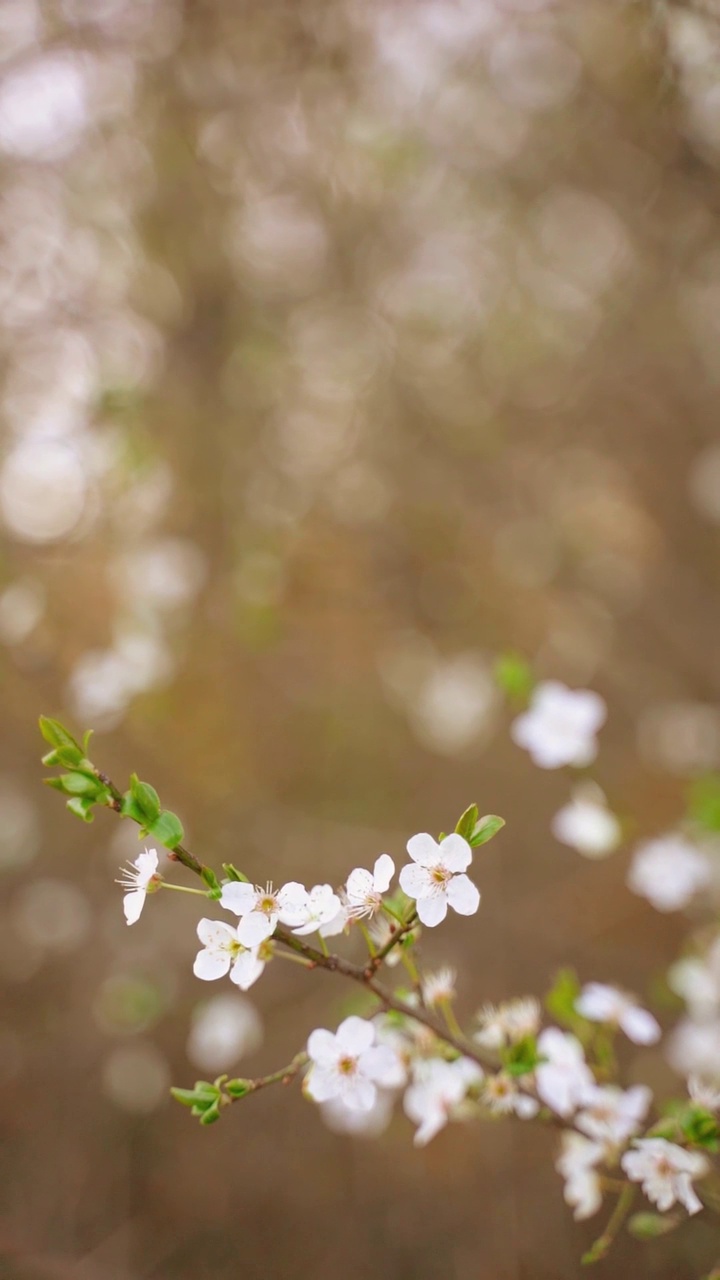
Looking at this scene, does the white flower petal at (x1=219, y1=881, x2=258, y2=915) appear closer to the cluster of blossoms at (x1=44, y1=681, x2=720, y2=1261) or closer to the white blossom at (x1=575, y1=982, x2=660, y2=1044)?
the cluster of blossoms at (x1=44, y1=681, x2=720, y2=1261)

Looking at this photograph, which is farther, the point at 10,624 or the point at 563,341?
the point at 563,341

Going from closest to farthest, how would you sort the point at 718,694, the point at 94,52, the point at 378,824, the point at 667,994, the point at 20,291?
the point at 667,994, the point at 94,52, the point at 20,291, the point at 718,694, the point at 378,824

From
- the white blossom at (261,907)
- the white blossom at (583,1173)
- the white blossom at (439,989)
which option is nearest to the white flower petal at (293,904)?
the white blossom at (261,907)

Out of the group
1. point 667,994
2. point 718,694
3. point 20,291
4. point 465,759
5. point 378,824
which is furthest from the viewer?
point 465,759

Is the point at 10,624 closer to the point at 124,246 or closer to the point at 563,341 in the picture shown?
the point at 124,246

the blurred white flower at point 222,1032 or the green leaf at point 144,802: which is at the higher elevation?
the green leaf at point 144,802

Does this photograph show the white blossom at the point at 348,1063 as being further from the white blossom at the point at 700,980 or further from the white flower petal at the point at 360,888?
the white blossom at the point at 700,980

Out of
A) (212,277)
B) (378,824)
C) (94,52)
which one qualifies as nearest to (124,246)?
(212,277)
